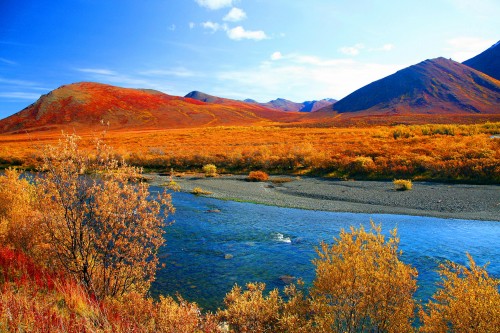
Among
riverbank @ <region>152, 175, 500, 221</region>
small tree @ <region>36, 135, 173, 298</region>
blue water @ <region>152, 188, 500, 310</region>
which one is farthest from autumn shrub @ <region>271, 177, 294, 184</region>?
small tree @ <region>36, 135, 173, 298</region>

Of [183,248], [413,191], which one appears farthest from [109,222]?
[413,191]

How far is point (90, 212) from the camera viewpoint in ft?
26.7

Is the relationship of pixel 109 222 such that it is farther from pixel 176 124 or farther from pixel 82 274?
pixel 176 124

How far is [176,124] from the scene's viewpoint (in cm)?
11675

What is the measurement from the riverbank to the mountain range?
75457mm

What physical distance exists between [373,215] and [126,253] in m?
17.0

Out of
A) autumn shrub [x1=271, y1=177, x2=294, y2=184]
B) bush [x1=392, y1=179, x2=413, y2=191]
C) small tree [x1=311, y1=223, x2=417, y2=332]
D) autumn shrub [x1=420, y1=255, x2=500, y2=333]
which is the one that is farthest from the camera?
autumn shrub [x1=271, y1=177, x2=294, y2=184]

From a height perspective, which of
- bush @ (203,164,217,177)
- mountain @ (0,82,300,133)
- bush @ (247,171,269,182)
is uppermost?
mountain @ (0,82,300,133)

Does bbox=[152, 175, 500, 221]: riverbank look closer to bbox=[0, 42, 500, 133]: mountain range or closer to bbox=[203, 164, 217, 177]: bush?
bbox=[203, 164, 217, 177]: bush

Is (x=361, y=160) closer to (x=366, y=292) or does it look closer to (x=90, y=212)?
(x=366, y=292)

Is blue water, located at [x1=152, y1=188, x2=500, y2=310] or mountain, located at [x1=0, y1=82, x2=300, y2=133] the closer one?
blue water, located at [x1=152, y1=188, x2=500, y2=310]

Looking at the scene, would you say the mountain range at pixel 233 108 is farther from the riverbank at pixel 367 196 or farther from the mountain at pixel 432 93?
the riverbank at pixel 367 196

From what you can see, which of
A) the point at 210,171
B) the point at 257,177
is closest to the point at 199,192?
the point at 257,177

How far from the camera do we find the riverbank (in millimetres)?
21547
